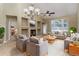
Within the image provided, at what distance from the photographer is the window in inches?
96.5

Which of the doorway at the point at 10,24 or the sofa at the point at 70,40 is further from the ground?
the doorway at the point at 10,24

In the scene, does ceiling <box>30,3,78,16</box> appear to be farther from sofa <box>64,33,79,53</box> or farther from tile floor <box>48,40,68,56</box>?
tile floor <box>48,40,68,56</box>

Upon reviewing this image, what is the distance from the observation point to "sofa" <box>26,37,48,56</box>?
245cm

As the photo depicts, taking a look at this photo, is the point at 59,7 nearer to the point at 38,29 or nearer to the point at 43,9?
the point at 43,9

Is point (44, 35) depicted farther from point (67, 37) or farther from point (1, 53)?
point (1, 53)

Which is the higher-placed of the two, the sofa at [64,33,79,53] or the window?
the window

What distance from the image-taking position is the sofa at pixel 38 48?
2451 mm

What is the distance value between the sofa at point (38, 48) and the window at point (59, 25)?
34 centimetres

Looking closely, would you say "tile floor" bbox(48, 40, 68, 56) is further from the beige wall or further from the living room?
the beige wall

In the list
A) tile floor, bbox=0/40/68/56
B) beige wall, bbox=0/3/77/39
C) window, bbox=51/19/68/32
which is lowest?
tile floor, bbox=0/40/68/56

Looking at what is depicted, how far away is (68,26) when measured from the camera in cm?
245

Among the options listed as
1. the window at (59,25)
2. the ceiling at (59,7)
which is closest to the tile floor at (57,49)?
the window at (59,25)

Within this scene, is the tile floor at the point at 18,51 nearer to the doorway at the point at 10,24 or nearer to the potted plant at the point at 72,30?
the doorway at the point at 10,24

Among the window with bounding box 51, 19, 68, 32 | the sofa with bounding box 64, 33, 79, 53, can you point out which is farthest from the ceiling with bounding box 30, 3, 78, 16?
the sofa with bounding box 64, 33, 79, 53
